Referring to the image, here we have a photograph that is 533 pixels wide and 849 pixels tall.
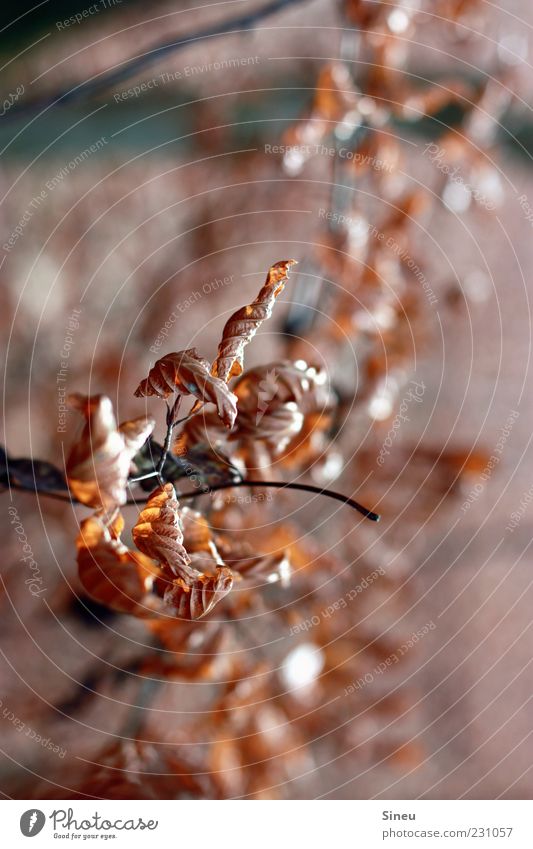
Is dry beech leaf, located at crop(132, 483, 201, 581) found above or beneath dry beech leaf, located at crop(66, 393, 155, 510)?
beneath

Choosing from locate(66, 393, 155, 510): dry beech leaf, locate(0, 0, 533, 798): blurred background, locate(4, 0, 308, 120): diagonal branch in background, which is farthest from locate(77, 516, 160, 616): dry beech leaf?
locate(4, 0, 308, 120): diagonal branch in background

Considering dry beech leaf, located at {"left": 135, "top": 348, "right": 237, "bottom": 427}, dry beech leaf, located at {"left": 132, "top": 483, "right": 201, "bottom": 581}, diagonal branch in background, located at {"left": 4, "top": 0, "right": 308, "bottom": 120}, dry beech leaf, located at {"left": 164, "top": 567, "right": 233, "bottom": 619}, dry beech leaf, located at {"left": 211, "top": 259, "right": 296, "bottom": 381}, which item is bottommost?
dry beech leaf, located at {"left": 164, "top": 567, "right": 233, "bottom": 619}

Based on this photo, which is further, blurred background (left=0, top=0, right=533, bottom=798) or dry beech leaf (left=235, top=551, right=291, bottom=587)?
blurred background (left=0, top=0, right=533, bottom=798)

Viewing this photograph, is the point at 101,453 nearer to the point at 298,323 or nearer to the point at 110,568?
the point at 110,568

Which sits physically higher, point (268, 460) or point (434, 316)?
point (434, 316)

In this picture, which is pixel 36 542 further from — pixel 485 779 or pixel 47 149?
pixel 485 779

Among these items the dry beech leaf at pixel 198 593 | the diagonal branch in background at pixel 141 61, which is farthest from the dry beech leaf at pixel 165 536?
the diagonal branch in background at pixel 141 61

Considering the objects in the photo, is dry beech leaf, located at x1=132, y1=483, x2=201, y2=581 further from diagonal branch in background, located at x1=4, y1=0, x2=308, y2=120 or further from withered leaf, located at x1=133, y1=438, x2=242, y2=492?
diagonal branch in background, located at x1=4, y1=0, x2=308, y2=120
